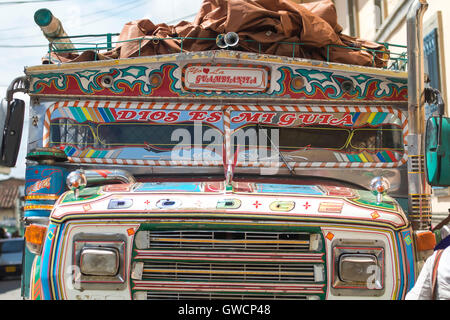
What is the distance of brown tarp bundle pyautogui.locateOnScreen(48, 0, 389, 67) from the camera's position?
15.2ft

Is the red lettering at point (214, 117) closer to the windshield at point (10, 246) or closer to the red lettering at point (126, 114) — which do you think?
the red lettering at point (126, 114)

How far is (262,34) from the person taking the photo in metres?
4.68

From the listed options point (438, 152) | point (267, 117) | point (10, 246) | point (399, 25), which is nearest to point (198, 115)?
point (267, 117)

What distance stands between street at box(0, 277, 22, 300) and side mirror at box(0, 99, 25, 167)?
24.4 ft

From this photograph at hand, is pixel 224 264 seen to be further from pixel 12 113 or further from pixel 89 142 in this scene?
pixel 12 113

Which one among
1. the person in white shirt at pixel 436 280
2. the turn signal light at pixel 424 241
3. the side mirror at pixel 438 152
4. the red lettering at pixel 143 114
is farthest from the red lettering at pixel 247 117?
the person in white shirt at pixel 436 280

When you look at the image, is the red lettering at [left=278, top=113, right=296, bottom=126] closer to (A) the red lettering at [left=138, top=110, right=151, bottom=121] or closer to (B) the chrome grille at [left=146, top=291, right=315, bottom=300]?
(A) the red lettering at [left=138, top=110, right=151, bottom=121]

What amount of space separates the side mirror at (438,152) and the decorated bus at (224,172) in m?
0.01

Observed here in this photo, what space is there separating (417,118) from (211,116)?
1.62 metres

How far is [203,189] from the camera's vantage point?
3.67m

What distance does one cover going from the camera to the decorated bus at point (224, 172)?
3.37 meters

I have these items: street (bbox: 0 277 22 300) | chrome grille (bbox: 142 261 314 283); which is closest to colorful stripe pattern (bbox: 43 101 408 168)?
chrome grille (bbox: 142 261 314 283)

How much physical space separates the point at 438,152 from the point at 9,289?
43.2 feet
